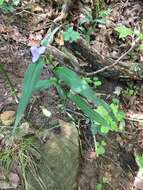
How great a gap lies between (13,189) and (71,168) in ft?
1.34

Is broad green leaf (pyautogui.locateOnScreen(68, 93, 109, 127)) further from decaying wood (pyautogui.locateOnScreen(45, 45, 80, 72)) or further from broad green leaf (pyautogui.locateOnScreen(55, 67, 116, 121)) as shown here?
decaying wood (pyautogui.locateOnScreen(45, 45, 80, 72))

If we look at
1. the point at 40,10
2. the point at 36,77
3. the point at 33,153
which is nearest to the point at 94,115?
the point at 36,77

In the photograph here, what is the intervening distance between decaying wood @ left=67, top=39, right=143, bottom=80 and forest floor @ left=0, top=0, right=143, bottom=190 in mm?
48

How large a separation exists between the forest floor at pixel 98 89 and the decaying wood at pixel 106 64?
0.05m

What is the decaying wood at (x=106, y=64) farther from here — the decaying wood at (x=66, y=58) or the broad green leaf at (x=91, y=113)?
the broad green leaf at (x=91, y=113)

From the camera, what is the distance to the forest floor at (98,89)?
93.1 inches

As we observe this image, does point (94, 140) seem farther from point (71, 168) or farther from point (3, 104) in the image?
point (3, 104)

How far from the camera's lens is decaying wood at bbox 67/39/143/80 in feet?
9.34

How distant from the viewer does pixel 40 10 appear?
306cm

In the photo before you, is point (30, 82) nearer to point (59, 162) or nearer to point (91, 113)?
point (91, 113)

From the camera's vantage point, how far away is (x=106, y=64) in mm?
2842

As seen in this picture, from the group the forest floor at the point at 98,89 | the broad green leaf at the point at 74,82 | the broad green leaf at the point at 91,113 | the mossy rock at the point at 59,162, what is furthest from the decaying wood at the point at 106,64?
the broad green leaf at the point at 74,82

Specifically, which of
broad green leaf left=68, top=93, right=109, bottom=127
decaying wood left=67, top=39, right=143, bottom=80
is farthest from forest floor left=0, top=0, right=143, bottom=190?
broad green leaf left=68, top=93, right=109, bottom=127

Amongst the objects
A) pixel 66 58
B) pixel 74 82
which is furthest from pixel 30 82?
pixel 66 58
